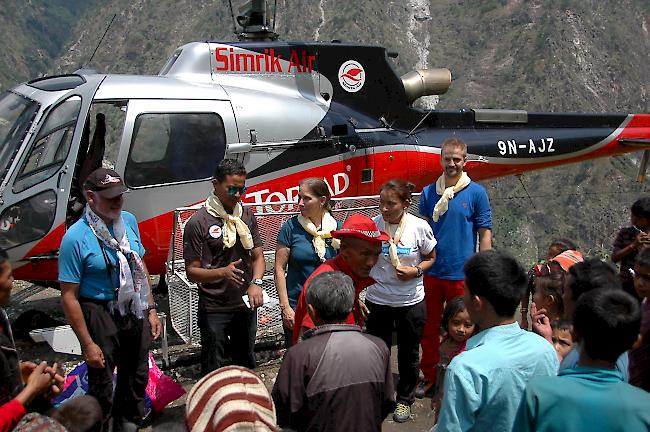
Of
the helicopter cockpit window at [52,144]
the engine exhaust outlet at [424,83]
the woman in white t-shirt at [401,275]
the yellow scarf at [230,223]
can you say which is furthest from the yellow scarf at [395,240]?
the engine exhaust outlet at [424,83]

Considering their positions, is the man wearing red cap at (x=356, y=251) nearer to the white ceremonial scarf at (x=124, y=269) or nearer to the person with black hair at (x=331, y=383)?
the person with black hair at (x=331, y=383)

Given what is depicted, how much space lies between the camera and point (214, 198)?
4.37 meters

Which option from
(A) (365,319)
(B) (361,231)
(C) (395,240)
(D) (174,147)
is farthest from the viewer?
(D) (174,147)

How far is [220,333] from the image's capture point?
173 inches

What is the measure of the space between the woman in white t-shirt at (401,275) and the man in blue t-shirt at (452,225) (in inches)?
12.5

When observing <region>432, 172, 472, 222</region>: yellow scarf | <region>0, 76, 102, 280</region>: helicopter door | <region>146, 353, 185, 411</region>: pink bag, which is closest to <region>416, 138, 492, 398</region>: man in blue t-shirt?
<region>432, 172, 472, 222</region>: yellow scarf

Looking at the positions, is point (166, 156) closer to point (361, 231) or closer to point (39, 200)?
point (39, 200)

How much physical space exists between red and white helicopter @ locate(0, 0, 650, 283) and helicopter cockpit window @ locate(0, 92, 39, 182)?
0.01 m

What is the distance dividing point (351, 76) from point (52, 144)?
10.8ft

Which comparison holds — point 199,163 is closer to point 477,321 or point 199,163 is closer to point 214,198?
point 214,198

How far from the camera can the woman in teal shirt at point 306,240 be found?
4.17 metres

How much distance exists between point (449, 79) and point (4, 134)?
523 cm

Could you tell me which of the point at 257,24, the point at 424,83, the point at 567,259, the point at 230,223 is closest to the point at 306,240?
the point at 230,223

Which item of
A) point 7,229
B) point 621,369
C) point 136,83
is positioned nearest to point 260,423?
point 621,369
